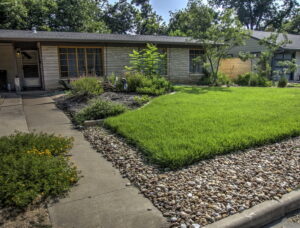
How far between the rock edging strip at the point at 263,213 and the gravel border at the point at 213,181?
70 mm

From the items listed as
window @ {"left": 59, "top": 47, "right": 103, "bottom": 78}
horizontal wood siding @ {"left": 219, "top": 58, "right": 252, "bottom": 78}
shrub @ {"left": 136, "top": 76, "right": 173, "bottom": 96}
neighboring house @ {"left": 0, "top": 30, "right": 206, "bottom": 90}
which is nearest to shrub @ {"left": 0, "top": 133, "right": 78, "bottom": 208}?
shrub @ {"left": 136, "top": 76, "right": 173, "bottom": 96}

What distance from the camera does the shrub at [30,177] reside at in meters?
2.71

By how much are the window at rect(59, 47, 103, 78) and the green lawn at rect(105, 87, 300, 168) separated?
23.4 ft

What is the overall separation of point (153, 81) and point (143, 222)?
8.68 metres

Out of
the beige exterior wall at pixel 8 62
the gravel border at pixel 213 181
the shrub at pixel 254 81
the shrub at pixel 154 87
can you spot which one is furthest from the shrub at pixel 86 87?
the shrub at pixel 254 81

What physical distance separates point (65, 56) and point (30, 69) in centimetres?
260

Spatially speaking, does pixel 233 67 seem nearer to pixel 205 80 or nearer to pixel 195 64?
pixel 195 64

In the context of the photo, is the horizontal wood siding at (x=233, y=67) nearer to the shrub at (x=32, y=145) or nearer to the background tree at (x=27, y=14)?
the shrub at (x=32, y=145)

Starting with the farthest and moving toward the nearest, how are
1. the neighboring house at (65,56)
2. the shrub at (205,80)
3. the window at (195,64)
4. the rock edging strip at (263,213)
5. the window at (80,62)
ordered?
the window at (195,64), the shrub at (205,80), the window at (80,62), the neighboring house at (65,56), the rock edging strip at (263,213)

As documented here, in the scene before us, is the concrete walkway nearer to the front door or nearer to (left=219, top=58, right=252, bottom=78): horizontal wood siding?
the front door

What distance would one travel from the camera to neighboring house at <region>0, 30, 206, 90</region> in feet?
40.6

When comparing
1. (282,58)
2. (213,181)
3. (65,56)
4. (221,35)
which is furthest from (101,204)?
(282,58)

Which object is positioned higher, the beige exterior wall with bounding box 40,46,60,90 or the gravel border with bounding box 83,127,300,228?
the beige exterior wall with bounding box 40,46,60,90

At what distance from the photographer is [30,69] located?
1397cm
